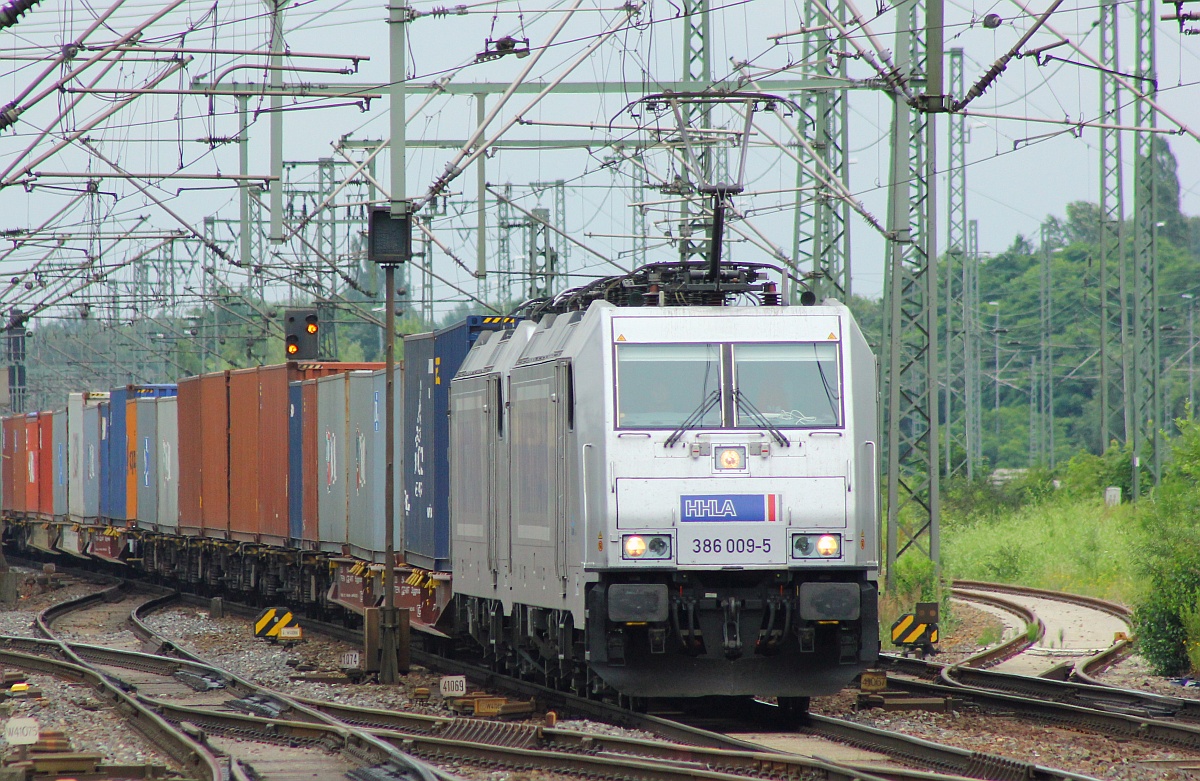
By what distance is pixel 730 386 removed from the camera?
13.2 meters

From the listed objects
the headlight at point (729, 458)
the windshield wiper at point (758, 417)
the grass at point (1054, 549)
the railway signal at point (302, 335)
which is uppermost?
the railway signal at point (302, 335)

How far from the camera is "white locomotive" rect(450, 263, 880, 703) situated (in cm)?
1265

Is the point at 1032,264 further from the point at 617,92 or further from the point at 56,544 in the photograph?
the point at 617,92

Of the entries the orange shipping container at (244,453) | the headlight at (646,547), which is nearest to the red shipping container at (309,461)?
the orange shipping container at (244,453)

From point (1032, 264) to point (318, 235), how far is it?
62.4 meters

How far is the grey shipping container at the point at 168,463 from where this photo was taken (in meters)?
32.5

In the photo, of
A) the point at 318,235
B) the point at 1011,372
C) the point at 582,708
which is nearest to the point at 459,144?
the point at 318,235

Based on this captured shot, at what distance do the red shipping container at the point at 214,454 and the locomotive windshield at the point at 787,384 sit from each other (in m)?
17.3

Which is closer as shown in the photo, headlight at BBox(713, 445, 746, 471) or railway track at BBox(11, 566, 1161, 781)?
→ railway track at BBox(11, 566, 1161, 781)

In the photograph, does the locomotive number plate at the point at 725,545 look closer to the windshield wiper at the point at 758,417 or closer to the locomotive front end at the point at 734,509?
the locomotive front end at the point at 734,509

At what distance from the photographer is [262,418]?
1062 inches

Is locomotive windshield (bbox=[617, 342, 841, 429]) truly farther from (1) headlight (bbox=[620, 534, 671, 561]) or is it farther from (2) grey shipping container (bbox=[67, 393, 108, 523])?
(2) grey shipping container (bbox=[67, 393, 108, 523])

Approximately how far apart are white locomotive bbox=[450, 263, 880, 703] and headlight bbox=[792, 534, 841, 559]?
0.01 metres

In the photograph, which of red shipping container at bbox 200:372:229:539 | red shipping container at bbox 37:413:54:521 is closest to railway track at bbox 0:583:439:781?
red shipping container at bbox 200:372:229:539
